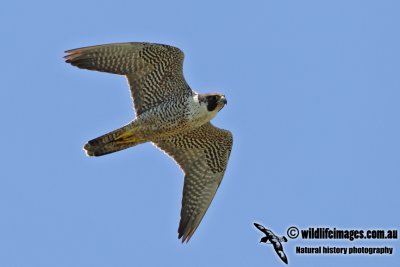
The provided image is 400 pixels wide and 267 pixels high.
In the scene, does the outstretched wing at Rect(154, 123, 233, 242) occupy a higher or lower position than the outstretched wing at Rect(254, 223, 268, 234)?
higher

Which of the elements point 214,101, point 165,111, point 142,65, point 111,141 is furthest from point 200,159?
point 142,65

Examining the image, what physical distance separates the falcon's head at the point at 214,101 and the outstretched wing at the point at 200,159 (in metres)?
1.12

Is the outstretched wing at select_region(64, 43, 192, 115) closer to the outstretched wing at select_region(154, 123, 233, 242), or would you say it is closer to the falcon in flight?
the falcon in flight

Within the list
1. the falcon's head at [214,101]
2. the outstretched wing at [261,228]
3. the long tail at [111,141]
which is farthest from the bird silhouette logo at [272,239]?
the long tail at [111,141]

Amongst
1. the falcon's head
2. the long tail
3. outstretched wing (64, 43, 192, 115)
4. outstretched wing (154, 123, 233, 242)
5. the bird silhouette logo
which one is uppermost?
outstretched wing (64, 43, 192, 115)

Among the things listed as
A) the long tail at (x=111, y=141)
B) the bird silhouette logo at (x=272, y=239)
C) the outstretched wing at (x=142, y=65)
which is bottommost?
the bird silhouette logo at (x=272, y=239)

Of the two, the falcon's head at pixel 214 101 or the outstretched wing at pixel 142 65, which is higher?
the outstretched wing at pixel 142 65

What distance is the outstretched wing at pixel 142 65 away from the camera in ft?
46.7

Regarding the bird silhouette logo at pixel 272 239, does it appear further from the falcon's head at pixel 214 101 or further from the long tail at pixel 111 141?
the long tail at pixel 111 141

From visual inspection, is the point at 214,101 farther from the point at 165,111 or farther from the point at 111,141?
the point at 111,141

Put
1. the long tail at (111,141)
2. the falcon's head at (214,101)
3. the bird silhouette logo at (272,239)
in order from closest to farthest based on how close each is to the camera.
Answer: the falcon's head at (214,101)
the long tail at (111,141)
the bird silhouette logo at (272,239)

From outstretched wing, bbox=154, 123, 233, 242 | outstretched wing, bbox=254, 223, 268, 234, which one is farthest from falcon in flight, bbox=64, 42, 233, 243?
outstretched wing, bbox=254, 223, 268, 234

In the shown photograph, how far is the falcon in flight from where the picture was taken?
558 inches

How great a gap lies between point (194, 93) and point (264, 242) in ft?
10.4
